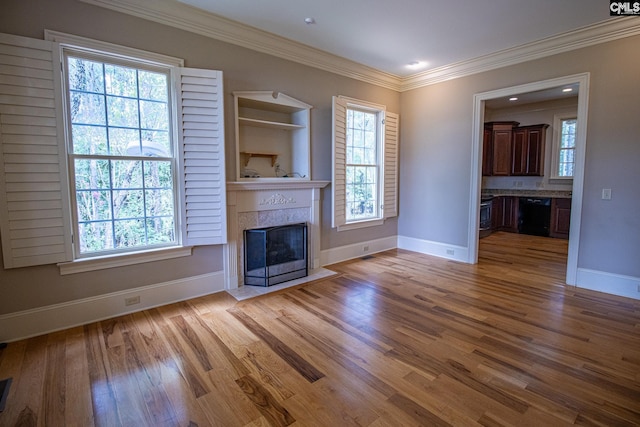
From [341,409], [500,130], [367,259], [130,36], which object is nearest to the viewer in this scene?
[341,409]

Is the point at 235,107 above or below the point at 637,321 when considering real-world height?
Answer: above

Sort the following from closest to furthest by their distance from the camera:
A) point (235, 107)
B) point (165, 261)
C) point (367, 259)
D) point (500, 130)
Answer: point (165, 261) < point (235, 107) < point (367, 259) < point (500, 130)

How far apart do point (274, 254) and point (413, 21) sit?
310 cm

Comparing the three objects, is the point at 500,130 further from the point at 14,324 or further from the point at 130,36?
the point at 14,324

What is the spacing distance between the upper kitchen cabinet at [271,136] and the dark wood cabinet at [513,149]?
4.98 meters

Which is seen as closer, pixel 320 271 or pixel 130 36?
pixel 130 36

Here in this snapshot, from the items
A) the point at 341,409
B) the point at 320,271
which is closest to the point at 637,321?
the point at 341,409

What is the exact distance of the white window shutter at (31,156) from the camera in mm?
2373

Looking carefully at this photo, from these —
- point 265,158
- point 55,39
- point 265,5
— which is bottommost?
point 265,158

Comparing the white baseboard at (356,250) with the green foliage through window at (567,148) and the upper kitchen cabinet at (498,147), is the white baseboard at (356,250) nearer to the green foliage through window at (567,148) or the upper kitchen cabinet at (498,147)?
the upper kitchen cabinet at (498,147)

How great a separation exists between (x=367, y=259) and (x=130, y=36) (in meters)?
4.10

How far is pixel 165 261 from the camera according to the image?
3.19m
